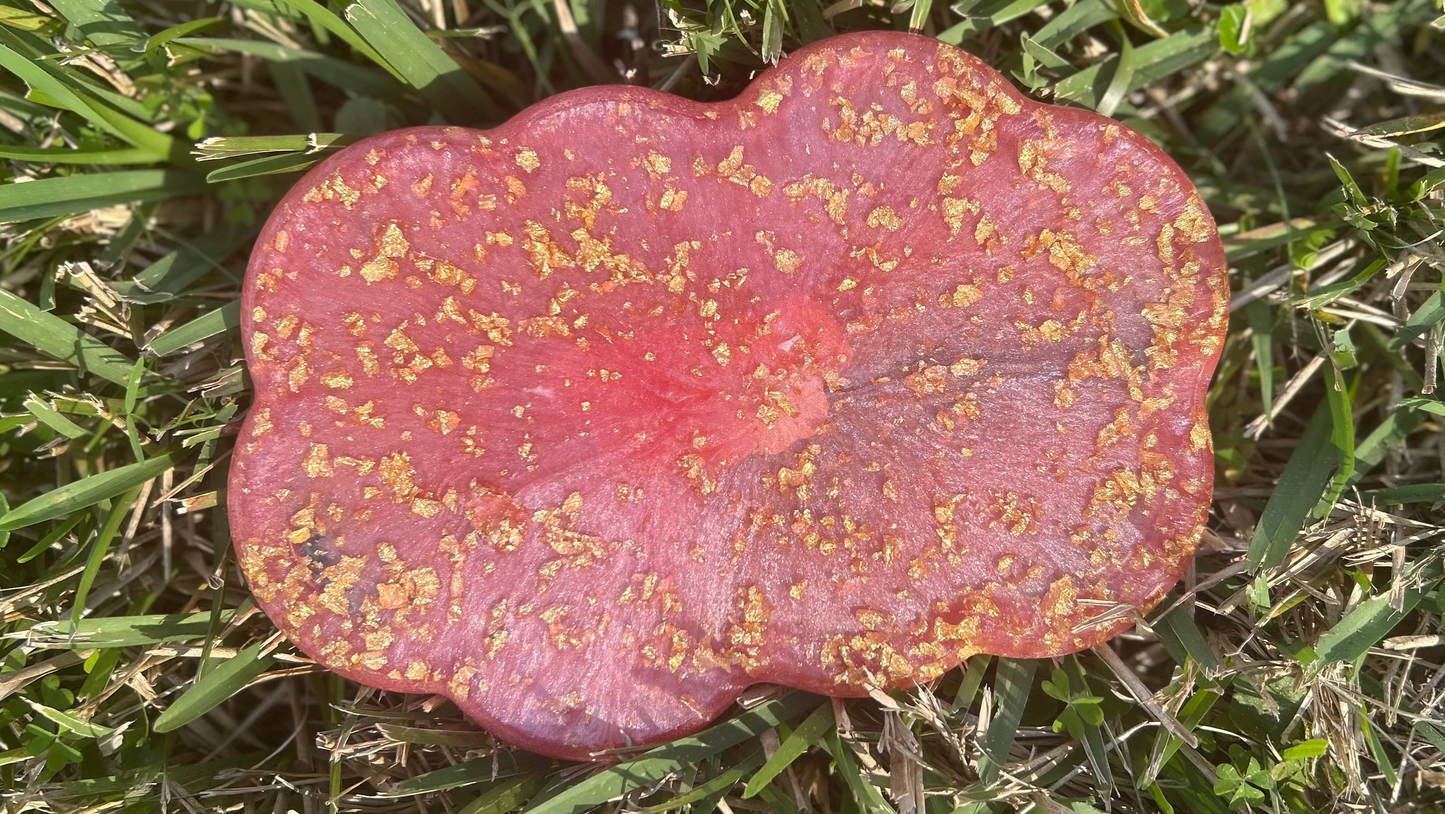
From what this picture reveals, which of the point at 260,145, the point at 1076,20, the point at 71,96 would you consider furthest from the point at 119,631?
the point at 1076,20

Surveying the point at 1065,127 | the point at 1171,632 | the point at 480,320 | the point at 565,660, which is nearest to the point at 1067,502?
the point at 1171,632

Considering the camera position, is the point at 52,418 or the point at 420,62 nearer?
the point at 52,418

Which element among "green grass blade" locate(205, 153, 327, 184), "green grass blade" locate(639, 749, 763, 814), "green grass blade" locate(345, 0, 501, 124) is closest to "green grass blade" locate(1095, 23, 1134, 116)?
"green grass blade" locate(345, 0, 501, 124)

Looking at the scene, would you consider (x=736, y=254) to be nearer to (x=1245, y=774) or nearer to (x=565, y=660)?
(x=565, y=660)

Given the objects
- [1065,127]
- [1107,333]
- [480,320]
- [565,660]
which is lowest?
[565,660]

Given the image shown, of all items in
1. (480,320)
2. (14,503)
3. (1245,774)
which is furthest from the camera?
(14,503)

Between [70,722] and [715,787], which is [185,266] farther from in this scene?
[715,787]

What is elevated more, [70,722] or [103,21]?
[103,21]
